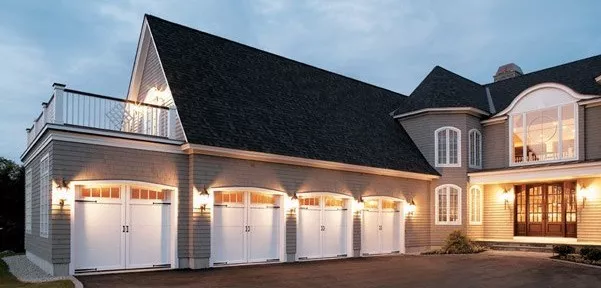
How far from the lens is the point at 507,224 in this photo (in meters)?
22.2

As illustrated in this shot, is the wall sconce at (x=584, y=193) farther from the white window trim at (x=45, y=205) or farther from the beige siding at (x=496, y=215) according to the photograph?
the white window trim at (x=45, y=205)

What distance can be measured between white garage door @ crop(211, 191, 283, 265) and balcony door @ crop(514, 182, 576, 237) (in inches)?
439

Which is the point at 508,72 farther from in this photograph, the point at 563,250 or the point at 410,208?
the point at 563,250

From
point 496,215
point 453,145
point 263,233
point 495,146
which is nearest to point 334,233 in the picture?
point 263,233

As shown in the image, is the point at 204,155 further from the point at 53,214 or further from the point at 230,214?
the point at 53,214

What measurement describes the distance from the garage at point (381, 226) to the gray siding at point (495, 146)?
503cm

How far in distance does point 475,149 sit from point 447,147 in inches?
55.4

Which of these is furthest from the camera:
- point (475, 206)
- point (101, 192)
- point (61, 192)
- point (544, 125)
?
point (475, 206)

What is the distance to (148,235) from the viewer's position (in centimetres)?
1419

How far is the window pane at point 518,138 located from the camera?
21938mm

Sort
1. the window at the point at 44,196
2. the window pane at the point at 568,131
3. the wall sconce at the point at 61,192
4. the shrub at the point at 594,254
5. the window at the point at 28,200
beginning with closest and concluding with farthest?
the wall sconce at the point at 61,192
the window at the point at 44,196
the shrub at the point at 594,254
the window at the point at 28,200
the window pane at the point at 568,131

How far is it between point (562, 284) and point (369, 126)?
1116 cm

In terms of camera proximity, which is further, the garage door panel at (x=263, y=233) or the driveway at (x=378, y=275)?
the garage door panel at (x=263, y=233)

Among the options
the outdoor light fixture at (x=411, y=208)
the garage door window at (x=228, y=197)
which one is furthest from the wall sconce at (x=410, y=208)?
the garage door window at (x=228, y=197)
